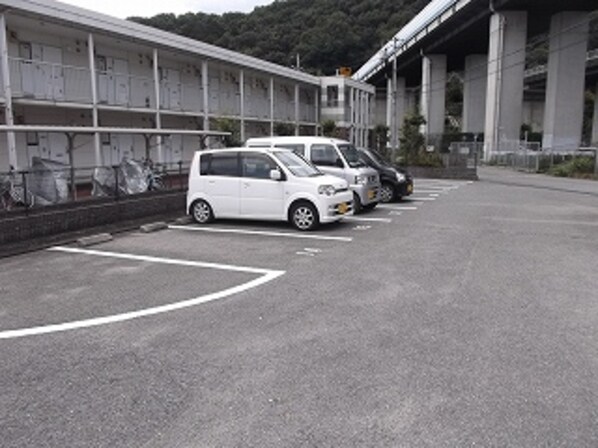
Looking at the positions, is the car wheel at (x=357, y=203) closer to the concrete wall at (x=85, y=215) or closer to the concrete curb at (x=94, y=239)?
the concrete wall at (x=85, y=215)

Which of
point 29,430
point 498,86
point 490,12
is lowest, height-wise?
point 29,430

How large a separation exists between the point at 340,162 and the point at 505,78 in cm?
2917

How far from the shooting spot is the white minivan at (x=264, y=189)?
→ 32.0 ft

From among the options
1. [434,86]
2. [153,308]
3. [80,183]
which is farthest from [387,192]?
[434,86]

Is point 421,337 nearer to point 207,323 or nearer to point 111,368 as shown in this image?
point 207,323

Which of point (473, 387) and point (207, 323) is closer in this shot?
point (473, 387)

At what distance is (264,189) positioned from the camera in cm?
1008

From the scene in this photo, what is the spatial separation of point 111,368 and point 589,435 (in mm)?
3315

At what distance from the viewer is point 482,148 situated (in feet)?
130

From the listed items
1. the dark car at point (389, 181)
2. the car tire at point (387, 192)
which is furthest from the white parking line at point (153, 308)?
the car tire at point (387, 192)

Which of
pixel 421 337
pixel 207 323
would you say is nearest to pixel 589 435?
pixel 421 337

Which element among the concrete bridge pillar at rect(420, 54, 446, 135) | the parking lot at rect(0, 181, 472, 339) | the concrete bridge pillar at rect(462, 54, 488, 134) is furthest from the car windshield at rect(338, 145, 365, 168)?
the concrete bridge pillar at rect(462, 54, 488, 134)

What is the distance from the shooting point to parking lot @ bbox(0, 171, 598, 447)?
10.1 feet

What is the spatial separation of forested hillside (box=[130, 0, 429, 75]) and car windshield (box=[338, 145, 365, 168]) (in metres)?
43.8
